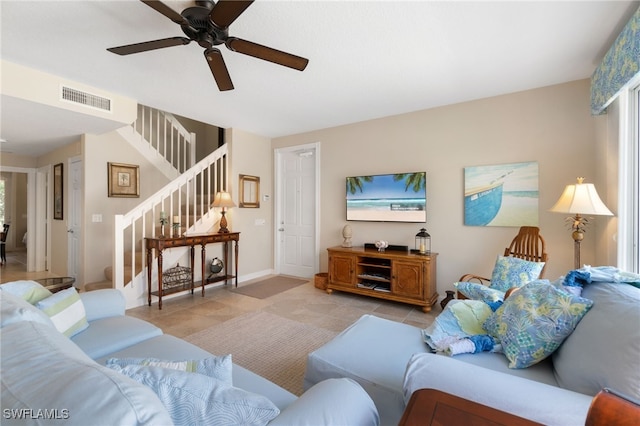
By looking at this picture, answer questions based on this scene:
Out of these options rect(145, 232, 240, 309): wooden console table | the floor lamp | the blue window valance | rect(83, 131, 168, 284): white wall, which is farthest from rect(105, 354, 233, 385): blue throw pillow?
rect(83, 131, 168, 284): white wall

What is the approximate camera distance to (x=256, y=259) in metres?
5.22

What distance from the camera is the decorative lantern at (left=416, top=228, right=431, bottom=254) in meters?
3.74

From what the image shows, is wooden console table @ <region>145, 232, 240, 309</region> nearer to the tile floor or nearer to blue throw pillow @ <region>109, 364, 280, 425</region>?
the tile floor

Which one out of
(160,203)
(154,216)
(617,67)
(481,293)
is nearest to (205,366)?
(481,293)

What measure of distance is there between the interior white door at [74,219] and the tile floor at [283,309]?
6.95ft

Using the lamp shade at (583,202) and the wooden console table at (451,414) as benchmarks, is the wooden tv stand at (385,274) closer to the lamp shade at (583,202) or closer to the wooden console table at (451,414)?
the lamp shade at (583,202)

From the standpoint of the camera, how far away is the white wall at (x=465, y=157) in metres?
3.04

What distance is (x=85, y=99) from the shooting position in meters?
3.17

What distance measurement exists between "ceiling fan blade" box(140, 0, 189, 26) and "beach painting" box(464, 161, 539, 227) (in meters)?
3.39

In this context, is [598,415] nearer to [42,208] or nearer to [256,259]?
[256,259]

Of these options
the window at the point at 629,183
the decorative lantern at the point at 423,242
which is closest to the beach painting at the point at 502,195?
the decorative lantern at the point at 423,242

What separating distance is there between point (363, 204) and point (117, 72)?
3.39 metres

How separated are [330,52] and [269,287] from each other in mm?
3451

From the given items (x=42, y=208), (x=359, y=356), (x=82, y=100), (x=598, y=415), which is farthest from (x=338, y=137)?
(x=42, y=208)
